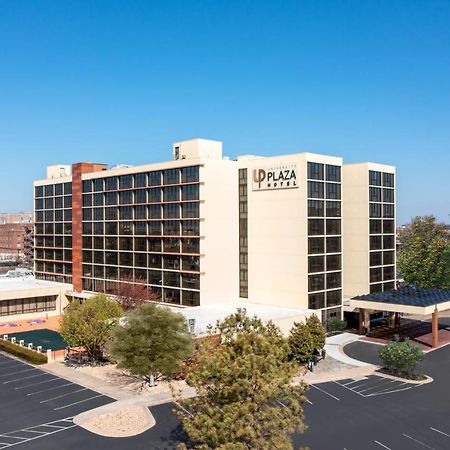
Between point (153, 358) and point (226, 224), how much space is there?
3307cm

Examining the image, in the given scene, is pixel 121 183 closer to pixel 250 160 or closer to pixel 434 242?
pixel 250 160

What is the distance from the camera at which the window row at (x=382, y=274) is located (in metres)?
80.2

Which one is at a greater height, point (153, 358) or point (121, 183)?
point (121, 183)

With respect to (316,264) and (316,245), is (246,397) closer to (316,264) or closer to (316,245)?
(316,264)

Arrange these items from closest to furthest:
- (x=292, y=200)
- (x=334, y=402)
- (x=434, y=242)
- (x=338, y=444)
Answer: (x=338, y=444) → (x=334, y=402) → (x=292, y=200) → (x=434, y=242)

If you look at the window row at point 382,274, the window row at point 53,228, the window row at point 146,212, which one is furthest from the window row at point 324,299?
the window row at point 53,228

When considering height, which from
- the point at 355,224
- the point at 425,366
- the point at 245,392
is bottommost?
the point at 425,366

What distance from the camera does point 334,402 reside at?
44469 mm

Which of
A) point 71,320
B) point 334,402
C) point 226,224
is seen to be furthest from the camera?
point 226,224

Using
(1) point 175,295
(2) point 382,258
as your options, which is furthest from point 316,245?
(1) point 175,295

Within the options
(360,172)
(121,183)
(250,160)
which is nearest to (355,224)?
(360,172)

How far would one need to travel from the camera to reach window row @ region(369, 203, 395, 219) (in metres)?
79.6

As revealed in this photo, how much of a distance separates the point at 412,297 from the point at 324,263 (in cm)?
1282

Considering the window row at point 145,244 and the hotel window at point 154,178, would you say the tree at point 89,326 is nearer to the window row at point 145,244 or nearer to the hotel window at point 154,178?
the window row at point 145,244
